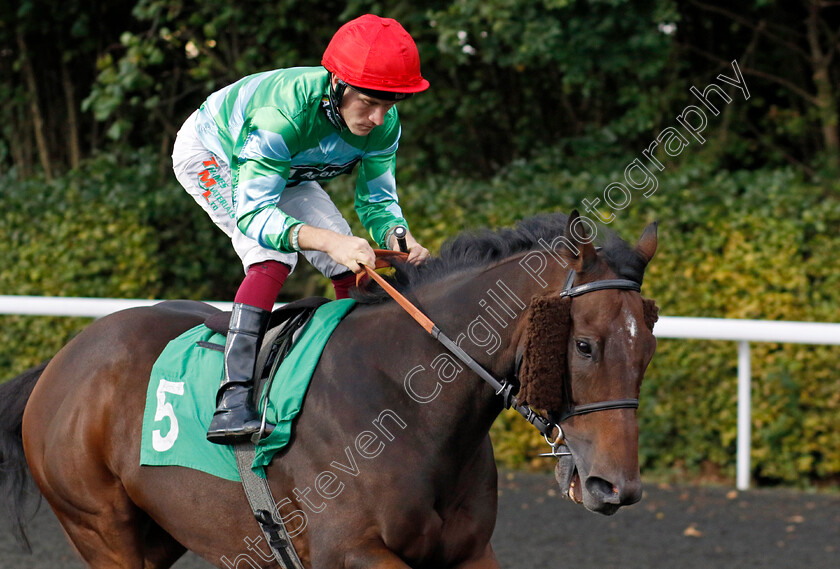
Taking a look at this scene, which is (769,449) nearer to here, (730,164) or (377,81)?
(730,164)

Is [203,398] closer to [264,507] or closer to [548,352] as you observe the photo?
[264,507]

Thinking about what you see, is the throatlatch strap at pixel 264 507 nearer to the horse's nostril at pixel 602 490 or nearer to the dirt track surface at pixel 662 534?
the horse's nostril at pixel 602 490

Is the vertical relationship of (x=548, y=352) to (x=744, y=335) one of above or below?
above

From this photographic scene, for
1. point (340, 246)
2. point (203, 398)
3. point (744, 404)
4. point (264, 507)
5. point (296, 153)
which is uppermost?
point (296, 153)

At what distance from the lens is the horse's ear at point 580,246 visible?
90.4 inches

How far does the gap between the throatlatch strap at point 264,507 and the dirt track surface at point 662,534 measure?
203 cm

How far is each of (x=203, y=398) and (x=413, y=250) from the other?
774 millimetres

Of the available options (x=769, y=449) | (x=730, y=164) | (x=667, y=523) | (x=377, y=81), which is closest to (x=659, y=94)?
(x=730, y=164)

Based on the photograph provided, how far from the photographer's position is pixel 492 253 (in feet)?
8.48

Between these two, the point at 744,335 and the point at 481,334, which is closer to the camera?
the point at 481,334

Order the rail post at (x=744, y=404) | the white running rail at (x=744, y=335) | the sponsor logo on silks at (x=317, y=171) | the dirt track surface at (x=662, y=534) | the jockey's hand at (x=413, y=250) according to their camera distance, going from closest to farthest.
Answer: the jockey's hand at (x=413, y=250) → the sponsor logo on silks at (x=317, y=171) → the dirt track surface at (x=662, y=534) → the white running rail at (x=744, y=335) → the rail post at (x=744, y=404)

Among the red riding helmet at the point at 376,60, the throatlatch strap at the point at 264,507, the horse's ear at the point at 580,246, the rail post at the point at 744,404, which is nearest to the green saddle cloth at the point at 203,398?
the throatlatch strap at the point at 264,507

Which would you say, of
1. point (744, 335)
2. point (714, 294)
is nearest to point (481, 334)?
point (744, 335)

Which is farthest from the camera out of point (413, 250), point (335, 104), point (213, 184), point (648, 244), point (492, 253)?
point (213, 184)
